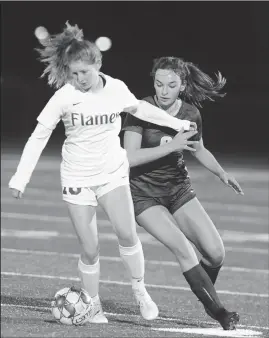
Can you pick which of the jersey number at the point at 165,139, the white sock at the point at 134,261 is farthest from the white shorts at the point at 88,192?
the jersey number at the point at 165,139

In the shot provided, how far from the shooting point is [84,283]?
240 inches

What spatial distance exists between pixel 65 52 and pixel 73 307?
1629mm

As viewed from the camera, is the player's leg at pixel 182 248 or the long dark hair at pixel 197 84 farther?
the player's leg at pixel 182 248

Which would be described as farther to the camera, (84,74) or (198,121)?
(198,121)

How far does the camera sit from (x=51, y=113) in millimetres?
5418

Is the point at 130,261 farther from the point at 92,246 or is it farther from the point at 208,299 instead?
the point at 208,299

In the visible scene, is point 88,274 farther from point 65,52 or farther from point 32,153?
point 65,52

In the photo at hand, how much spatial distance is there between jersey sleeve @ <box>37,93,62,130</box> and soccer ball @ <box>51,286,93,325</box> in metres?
1.18

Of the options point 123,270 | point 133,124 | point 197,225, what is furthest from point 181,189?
point 123,270

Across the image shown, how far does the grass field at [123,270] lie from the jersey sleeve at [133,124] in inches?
50.4

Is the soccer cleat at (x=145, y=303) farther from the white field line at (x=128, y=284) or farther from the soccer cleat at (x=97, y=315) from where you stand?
the white field line at (x=128, y=284)

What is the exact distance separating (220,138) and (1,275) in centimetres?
1948

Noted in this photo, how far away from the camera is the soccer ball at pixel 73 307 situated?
5969 millimetres

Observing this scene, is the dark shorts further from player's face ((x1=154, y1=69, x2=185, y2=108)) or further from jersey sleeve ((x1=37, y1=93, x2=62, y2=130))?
jersey sleeve ((x1=37, y1=93, x2=62, y2=130))
